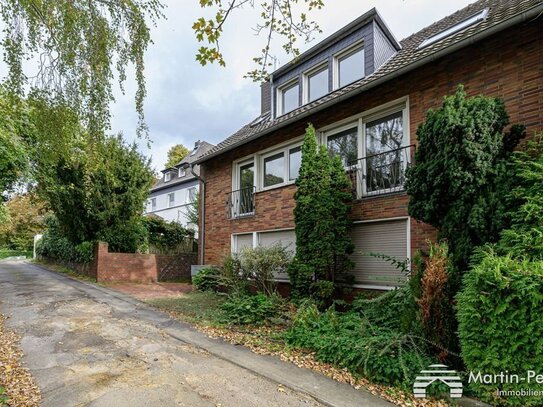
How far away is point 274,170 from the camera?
10.2 m

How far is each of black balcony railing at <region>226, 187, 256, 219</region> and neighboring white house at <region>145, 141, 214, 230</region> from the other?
1539 centimetres

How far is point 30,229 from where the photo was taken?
31453 millimetres

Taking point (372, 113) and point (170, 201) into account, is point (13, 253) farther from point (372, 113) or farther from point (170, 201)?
point (372, 113)

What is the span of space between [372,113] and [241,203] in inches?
206

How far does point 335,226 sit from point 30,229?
114 ft

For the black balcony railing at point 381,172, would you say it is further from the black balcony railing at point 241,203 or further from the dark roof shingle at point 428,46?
the black balcony railing at point 241,203

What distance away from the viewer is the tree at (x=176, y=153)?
3903 cm

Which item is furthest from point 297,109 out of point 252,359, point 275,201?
point 252,359

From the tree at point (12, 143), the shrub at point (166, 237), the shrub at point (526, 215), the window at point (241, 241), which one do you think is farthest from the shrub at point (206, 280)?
the shrub at point (526, 215)

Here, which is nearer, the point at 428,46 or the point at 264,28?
the point at 264,28

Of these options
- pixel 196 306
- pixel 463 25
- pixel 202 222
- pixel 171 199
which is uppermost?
pixel 463 25

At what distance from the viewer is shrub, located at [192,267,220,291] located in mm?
10398

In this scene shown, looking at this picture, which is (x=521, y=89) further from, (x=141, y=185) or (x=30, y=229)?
(x=30, y=229)

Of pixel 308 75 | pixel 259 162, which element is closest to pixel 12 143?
pixel 259 162
